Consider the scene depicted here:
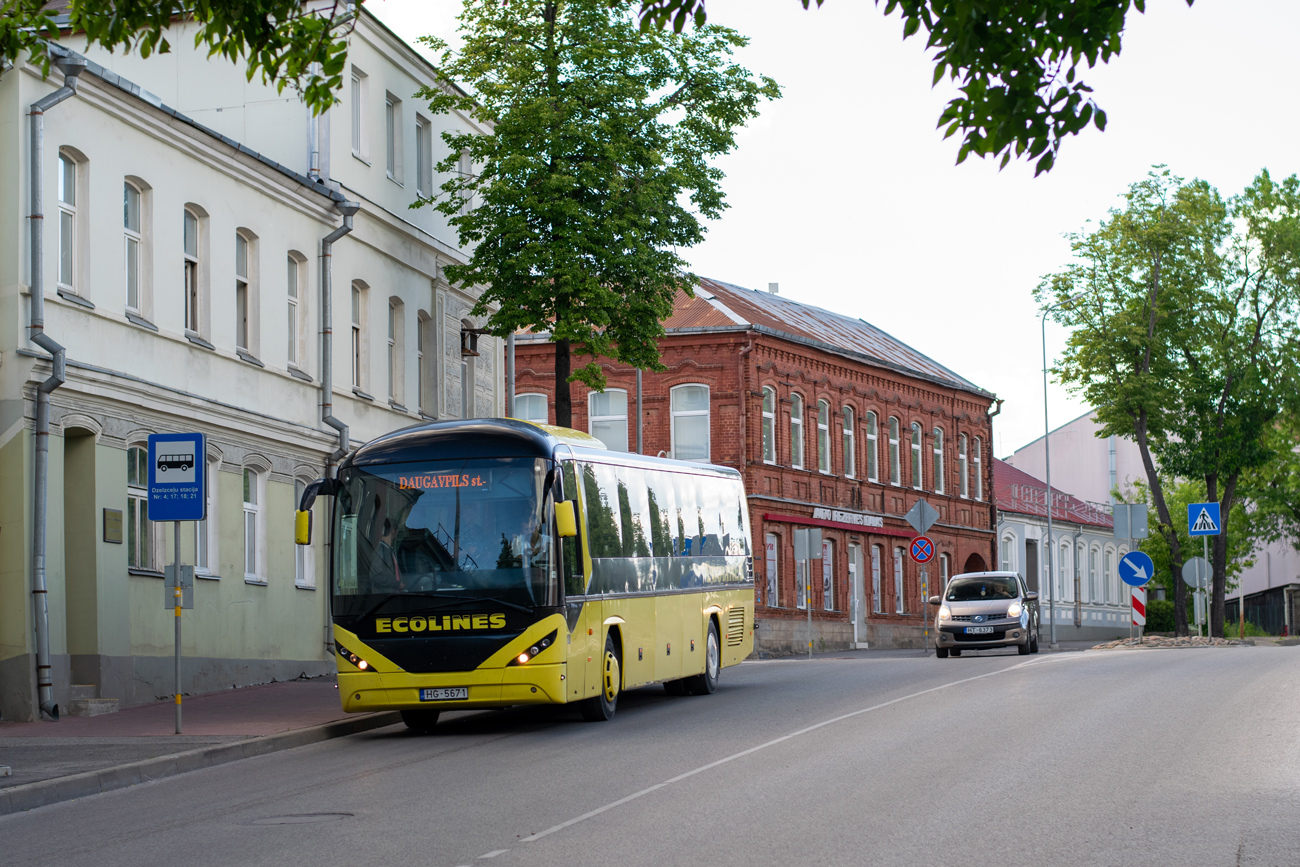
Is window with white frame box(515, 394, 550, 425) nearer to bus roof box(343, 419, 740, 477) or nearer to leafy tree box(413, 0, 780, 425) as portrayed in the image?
leafy tree box(413, 0, 780, 425)

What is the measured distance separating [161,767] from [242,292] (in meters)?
12.8

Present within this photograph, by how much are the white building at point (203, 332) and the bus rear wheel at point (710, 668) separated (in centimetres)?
684

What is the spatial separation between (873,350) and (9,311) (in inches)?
1762

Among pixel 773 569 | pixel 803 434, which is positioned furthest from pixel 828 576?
pixel 803 434

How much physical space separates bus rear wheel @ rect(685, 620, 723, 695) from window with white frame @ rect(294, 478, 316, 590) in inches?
288

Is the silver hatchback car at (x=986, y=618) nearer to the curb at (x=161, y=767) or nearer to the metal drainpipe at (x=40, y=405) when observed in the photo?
the curb at (x=161, y=767)

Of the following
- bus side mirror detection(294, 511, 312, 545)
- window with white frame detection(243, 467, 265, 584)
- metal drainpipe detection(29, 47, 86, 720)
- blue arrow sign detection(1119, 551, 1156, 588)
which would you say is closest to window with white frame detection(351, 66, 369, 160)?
window with white frame detection(243, 467, 265, 584)

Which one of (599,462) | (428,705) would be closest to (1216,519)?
(599,462)

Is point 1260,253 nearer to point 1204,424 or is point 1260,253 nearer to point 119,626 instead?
point 1204,424

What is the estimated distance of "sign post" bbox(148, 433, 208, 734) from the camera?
1772 centimetres

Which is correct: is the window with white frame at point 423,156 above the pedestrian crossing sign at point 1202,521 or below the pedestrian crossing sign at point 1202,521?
above

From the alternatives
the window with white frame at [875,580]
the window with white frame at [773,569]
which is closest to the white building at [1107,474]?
the window with white frame at [875,580]

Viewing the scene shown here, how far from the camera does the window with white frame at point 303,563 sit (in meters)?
28.1

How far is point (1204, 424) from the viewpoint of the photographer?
54.6 m
